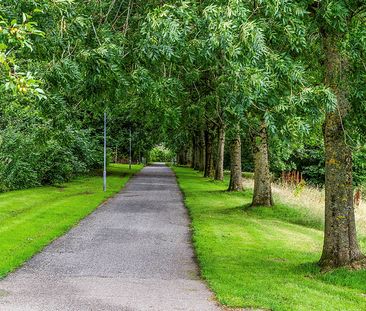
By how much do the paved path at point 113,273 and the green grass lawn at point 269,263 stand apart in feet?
1.49

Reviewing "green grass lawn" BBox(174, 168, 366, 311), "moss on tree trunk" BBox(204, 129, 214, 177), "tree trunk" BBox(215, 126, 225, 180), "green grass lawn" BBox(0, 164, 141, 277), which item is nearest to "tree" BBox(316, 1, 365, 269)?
"green grass lawn" BBox(174, 168, 366, 311)

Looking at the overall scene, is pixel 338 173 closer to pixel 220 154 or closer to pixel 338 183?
pixel 338 183

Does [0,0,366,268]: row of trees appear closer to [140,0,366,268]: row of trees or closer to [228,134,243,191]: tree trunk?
[140,0,366,268]: row of trees

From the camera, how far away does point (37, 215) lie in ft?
56.6

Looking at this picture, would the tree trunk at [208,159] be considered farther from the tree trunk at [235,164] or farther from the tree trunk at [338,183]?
the tree trunk at [338,183]

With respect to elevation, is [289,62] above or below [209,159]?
above

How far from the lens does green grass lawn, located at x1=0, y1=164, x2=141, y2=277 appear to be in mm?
11630

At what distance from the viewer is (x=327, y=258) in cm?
1020

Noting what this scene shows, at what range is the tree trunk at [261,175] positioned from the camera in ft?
66.7

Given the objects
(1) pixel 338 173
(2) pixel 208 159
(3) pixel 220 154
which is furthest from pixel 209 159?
(1) pixel 338 173

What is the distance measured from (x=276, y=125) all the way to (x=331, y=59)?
2928 millimetres

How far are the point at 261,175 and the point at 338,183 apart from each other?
10.6m

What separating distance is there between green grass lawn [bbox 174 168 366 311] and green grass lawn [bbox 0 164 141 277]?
3.80 meters

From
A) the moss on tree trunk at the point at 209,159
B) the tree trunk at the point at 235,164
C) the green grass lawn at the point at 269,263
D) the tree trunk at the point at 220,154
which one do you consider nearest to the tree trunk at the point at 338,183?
the green grass lawn at the point at 269,263
